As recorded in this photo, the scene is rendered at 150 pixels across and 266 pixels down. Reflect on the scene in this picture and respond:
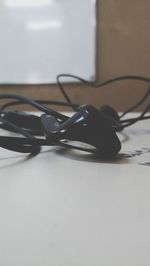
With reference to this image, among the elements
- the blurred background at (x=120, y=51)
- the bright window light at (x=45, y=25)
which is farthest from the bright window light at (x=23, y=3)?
the blurred background at (x=120, y=51)

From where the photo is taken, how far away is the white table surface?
14 centimetres

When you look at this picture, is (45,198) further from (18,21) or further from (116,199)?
(18,21)

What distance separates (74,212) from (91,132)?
0.13 metres

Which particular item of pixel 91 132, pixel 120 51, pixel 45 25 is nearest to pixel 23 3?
pixel 45 25

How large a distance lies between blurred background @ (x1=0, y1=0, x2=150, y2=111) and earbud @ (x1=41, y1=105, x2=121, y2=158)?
1.76 feet

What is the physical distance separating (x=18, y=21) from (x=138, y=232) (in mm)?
835

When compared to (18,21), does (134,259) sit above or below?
below

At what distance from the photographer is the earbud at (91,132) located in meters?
0.31

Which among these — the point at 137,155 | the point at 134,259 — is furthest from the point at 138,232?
the point at 137,155

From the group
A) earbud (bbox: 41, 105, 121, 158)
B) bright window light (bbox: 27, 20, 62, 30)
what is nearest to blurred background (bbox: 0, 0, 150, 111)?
bright window light (bbox: 27, 20, 62, 30)

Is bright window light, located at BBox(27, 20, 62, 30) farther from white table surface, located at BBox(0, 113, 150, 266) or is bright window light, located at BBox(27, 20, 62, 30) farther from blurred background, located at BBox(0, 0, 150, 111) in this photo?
white table surface, located at BBox(0, 113, 150, 266)

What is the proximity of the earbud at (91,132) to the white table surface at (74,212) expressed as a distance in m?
0.01

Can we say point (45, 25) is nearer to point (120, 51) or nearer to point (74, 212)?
point (120, 51)

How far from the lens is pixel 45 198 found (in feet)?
0.70
